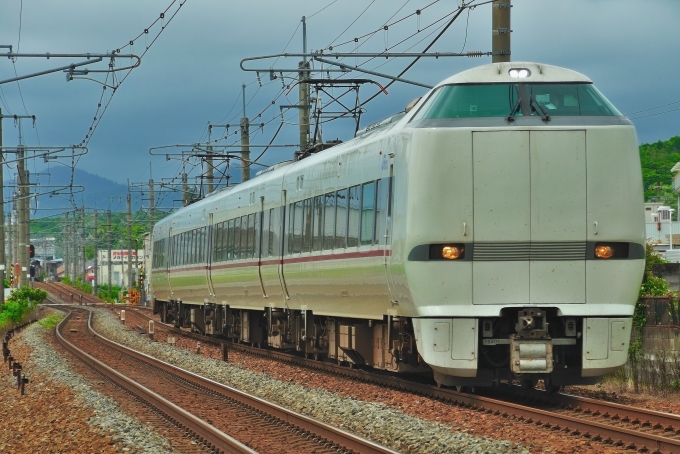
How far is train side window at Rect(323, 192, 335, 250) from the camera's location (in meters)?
16.2

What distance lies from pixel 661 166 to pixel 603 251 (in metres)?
109

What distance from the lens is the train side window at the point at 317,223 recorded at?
16844 mm

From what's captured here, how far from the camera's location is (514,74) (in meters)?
12.9

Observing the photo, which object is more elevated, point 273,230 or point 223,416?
point 273,230

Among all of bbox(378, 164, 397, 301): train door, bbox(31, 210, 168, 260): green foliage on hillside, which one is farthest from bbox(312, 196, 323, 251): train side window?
bbox(31, 210, 168, 260): green foliage on hillside

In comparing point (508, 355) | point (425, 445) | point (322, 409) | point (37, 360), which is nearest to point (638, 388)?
point (508, 355)

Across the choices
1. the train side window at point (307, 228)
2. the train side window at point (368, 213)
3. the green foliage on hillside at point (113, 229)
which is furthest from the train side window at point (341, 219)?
the green foliage on hillside at point (113, 229)

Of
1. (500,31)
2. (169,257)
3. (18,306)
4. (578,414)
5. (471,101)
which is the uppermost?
(500,31)

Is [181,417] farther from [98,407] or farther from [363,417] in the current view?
[363,417]

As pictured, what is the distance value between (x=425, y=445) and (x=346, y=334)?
6259 mm

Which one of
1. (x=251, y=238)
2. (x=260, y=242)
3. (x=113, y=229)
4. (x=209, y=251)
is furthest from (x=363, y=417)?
(x=113, y=229)

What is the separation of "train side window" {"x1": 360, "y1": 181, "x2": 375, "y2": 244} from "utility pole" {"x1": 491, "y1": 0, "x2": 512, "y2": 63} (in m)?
2.53

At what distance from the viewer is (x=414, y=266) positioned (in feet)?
40.5

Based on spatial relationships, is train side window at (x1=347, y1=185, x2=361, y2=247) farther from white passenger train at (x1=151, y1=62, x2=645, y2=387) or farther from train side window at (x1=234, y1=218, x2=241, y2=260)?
train side window at (x1=234, y1=218, x2=241, y2=260)
